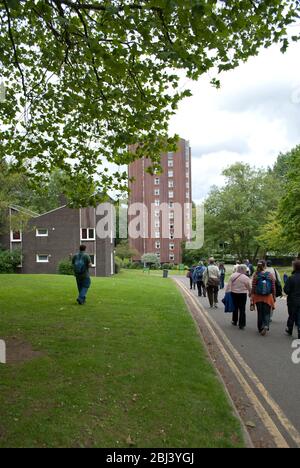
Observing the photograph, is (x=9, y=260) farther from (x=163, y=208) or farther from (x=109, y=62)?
(x=163, y=208)

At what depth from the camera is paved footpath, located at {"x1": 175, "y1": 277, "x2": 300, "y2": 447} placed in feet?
16.5

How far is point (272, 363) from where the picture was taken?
7289 mm

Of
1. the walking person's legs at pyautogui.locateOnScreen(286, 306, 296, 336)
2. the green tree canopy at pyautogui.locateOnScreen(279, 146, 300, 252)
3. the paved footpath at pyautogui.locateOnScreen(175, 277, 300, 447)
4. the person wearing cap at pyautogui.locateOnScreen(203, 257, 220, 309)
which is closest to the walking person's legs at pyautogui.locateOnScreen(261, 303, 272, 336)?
the paved footpath at pyautogui.locateOnScreen(175, 277, 300, 447)

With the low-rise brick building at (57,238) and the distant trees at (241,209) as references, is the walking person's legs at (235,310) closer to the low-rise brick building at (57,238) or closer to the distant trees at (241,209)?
the low-rise brick building at (57,238)

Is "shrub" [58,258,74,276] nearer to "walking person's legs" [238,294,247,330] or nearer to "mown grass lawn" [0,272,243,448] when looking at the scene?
"mown grass lawn" [0,272,243,448]

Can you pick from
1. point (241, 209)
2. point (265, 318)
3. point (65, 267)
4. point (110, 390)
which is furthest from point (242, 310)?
point (241, 209)

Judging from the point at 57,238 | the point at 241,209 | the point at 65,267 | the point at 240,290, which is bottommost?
the point at 65,267

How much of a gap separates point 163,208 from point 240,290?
243 feet

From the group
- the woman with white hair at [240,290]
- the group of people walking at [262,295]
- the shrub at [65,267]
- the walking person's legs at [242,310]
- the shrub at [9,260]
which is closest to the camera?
the group of people walking at [262,295]

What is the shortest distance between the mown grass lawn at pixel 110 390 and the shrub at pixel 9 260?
3583cm

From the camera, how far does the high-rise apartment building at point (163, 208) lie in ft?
268

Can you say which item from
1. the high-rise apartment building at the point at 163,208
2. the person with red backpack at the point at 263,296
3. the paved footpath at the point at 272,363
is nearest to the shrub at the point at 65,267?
the paved footpath at the point at 272,363
